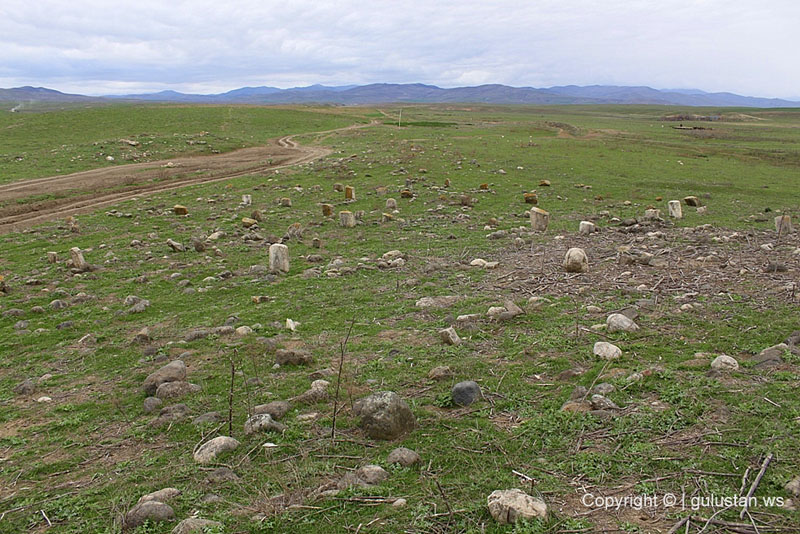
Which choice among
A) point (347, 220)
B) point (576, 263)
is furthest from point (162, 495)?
point (347, 220)

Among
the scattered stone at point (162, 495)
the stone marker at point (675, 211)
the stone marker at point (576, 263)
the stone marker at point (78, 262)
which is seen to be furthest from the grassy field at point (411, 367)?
the stone marker at point (675, 211)

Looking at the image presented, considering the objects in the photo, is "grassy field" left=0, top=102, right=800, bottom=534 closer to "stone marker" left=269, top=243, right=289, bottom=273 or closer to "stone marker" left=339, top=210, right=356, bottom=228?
"stone marker" left=339, top=210, right=356, bottom=228

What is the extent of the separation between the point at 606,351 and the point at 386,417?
2948mm

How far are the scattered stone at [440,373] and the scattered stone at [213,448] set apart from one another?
2280 millimetres

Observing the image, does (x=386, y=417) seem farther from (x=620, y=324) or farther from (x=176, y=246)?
(x=176, y=246)

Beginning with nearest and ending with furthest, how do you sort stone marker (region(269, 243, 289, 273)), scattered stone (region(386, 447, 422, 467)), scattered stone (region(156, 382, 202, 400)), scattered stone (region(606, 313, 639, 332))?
scattered stone (region(386, 447, 422, 467)) → scattered stone (region(156, 382, 202, 400)) → scattered stone (region(606, 313, 639, 332)) → stone marker (region(269, 243, 289, 273))

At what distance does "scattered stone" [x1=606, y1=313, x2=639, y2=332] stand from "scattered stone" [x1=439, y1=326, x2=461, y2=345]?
2.04m

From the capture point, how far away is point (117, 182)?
22562 mm

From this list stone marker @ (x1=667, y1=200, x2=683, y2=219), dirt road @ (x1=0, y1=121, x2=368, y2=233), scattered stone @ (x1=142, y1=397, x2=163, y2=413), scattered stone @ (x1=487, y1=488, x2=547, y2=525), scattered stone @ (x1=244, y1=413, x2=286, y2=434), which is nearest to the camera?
scattered stone @ (x1=487, y1=488, x2=547, y2=525)

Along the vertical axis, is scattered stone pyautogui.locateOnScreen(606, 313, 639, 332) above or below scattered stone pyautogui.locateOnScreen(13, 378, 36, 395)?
above

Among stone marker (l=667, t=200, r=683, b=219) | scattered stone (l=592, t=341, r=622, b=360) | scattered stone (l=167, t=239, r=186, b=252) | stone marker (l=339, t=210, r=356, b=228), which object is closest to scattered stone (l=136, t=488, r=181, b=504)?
scattered stone (l=592, t=341, r=622, b=360)

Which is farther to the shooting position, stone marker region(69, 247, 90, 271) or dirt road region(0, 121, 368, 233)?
dirt road region(0, 121, 368, 233)

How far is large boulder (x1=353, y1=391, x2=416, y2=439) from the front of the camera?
4707mm

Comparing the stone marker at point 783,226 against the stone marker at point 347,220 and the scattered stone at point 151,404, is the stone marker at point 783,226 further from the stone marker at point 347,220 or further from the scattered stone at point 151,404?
the scattered stone at point 151,404
